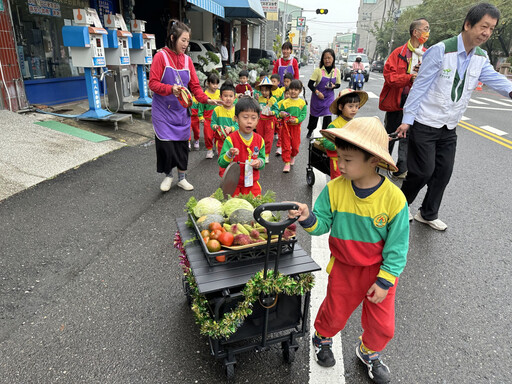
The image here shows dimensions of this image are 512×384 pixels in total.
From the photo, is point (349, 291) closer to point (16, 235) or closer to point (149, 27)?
point (16, 235)

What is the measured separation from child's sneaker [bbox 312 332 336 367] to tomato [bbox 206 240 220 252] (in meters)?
0.94

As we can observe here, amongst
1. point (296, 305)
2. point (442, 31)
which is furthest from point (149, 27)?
point (442, 31)

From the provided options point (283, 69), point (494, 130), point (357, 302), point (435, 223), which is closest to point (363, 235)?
point (357, 302)

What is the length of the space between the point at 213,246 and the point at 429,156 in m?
2.88

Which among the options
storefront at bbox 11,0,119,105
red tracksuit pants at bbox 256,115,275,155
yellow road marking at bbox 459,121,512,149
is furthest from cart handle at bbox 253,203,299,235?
yellow road marking at bbox 459,121,512,149

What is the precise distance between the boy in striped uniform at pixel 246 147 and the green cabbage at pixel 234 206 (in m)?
0.98

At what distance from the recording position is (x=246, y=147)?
382 cm

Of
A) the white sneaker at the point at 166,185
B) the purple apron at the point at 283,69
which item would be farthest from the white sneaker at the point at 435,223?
the purple apron at the point at 283,69

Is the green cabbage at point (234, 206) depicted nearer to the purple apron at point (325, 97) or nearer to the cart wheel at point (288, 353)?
the cart wheel at point (288, 353)

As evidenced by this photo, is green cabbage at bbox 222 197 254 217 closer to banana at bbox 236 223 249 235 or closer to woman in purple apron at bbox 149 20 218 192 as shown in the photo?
banana at bbox 236 223 249 235

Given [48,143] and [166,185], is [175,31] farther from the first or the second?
[48,143]

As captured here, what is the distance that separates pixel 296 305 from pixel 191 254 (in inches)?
28.3

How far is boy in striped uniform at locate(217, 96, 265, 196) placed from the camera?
363 centimetres

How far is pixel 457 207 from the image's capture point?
5.11 metres
